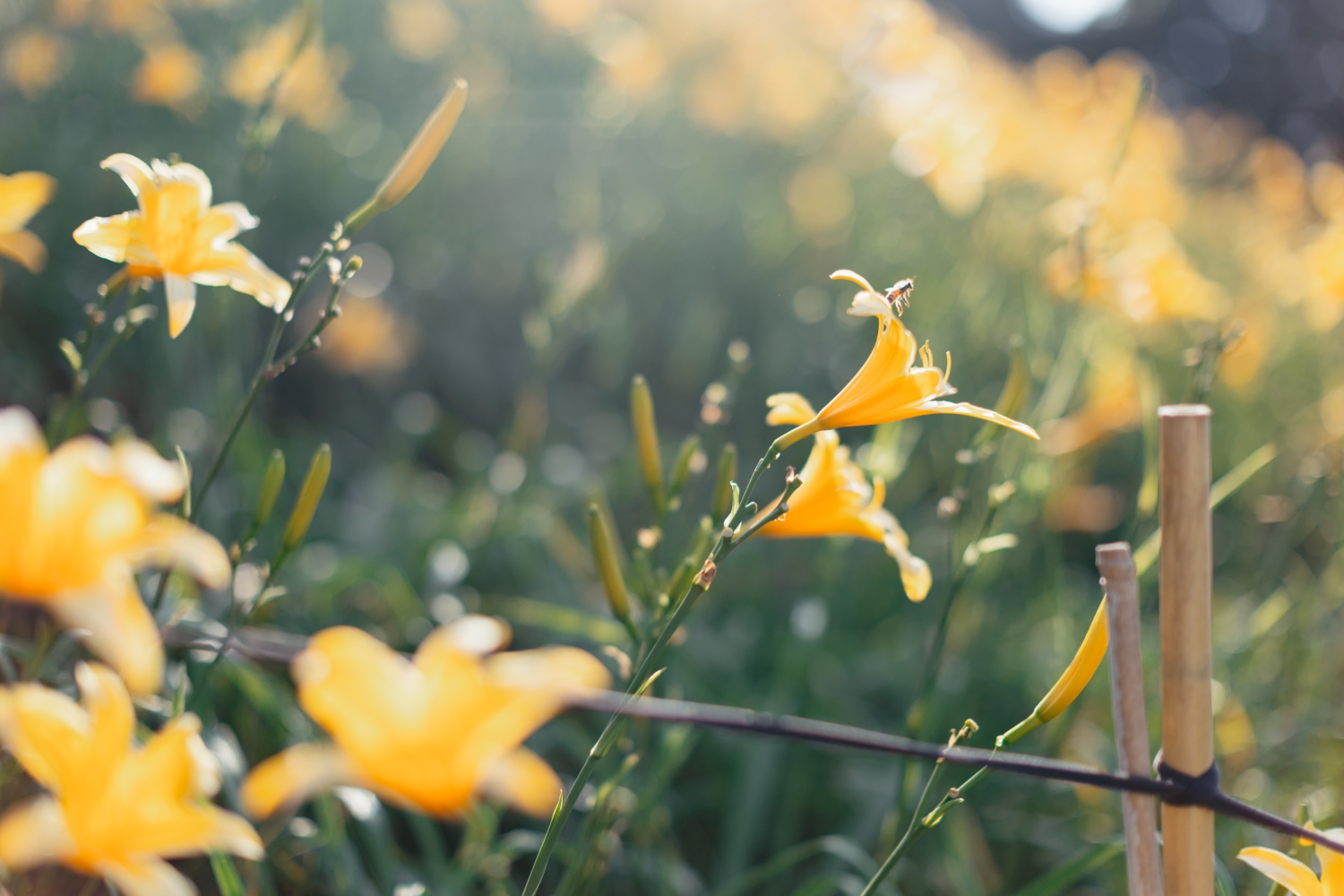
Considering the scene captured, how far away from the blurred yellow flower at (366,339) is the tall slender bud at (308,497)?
186 centimetres

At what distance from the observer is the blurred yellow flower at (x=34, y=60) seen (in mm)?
2422

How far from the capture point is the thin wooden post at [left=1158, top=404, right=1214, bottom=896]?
68 centimetres

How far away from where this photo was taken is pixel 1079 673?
25.9 inches

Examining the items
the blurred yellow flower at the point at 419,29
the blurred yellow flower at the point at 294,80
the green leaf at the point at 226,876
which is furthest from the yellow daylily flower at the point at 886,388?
the blurred yellow flower at the point at 419,29

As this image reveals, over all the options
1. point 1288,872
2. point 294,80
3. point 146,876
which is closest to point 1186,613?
point 1288,872

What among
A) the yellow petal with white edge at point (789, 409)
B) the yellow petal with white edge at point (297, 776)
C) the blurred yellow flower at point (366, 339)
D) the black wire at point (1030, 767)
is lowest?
the blurred yellow flower at point (366, 339)

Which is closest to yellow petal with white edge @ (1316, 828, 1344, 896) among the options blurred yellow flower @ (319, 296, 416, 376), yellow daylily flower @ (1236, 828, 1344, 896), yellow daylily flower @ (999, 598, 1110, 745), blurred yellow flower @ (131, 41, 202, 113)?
yellow daylily flower @ (1236, 828, 1344, 896)

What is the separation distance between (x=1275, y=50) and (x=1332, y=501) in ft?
52.1

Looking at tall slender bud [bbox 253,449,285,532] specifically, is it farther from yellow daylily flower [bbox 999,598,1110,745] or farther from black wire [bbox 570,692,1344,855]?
yellow daylily flower [bbox 999,598,1110,745]

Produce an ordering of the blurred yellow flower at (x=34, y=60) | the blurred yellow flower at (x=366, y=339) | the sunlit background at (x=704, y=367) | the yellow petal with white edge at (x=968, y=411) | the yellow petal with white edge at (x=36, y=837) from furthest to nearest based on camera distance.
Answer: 1. the blurred yellow flower at (x=366, y=339)
2. the blurred yellow flower at (x=34, y=60)
3. the sunlit background at (x=704, y=367)
4. the yellow petal with white edge at (x=968, y=411)
5. the yellow petal with white edge at (x=36, y=837)

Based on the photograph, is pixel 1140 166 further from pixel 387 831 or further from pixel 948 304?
pixel 387 831

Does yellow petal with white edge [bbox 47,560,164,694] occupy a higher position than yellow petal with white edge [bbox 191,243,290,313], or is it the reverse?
yellow petal with white edge [bbox 191,243,290,313]

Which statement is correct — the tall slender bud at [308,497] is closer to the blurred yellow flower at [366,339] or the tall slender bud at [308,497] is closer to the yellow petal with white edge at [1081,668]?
the yellow petal with white edge at [1081,668]

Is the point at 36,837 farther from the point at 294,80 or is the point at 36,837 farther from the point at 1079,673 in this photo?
the point at 294,80
